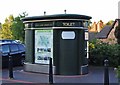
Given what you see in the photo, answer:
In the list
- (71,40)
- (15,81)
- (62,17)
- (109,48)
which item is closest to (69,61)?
(71,40)

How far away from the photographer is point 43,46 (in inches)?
603

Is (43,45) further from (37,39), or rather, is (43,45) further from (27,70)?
(27,70)

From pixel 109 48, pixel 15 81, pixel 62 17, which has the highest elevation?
pixel 62 17

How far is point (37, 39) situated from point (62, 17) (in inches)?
70.2

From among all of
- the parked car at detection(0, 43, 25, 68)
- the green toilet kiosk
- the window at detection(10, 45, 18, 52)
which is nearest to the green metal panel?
the green toilet kiosk

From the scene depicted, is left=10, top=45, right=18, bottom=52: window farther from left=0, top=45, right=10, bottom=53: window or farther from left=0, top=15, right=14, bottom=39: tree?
left=0, top=15, right=14, bottom=39: tree

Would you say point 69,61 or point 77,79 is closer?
point 77,79

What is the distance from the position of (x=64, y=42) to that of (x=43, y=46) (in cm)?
116

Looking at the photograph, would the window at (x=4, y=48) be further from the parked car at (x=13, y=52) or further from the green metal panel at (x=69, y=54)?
the green metal panel at (x=69, y=54)

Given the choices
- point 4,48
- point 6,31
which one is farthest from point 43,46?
point 6,31

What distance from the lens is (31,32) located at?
15617 mm

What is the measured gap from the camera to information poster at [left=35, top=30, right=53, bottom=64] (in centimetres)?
1501

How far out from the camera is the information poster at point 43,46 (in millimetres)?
15008

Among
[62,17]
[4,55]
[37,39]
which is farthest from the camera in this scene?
[4,55]
